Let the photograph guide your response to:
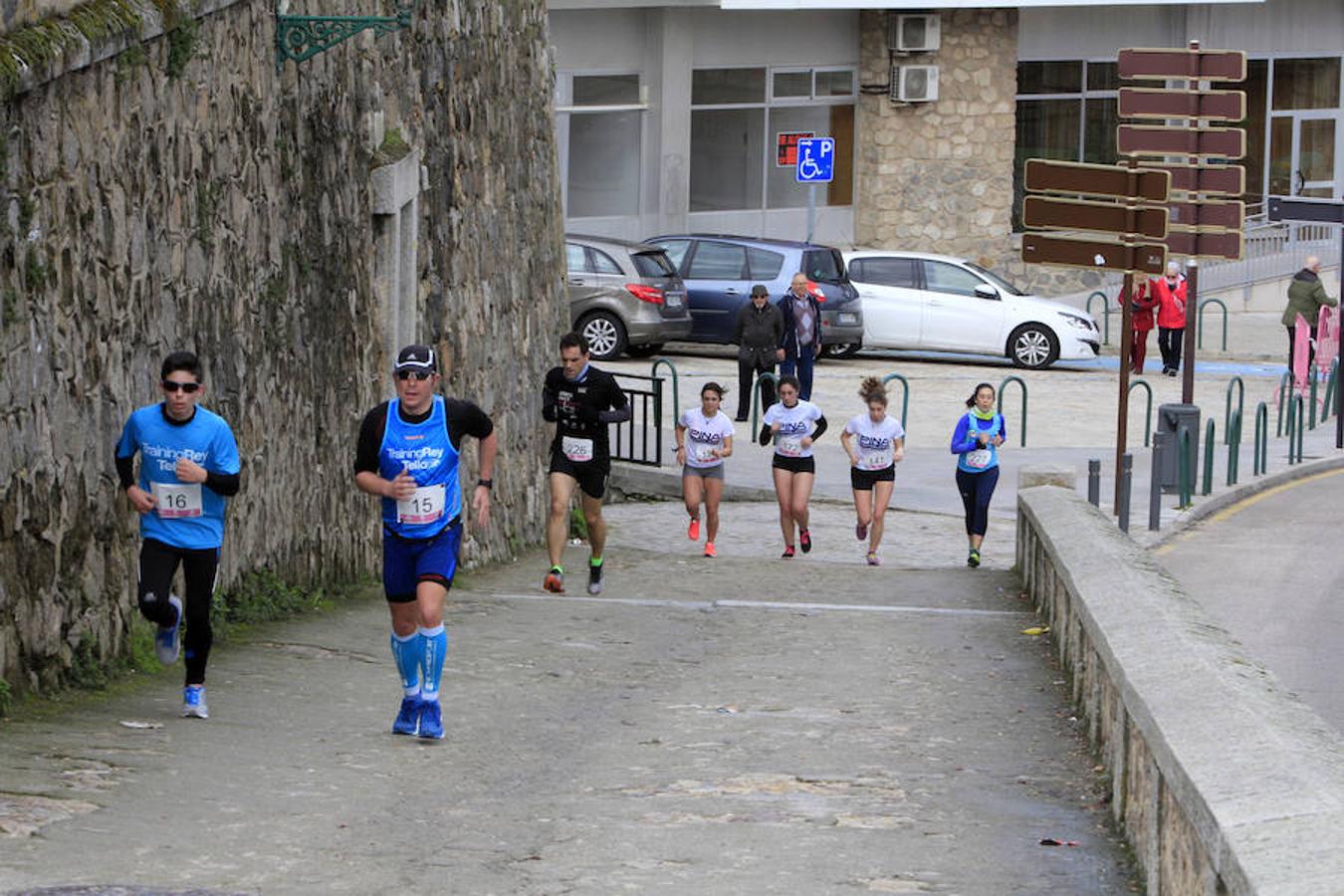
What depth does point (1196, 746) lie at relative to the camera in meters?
6.31

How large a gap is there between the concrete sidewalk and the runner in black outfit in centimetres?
96

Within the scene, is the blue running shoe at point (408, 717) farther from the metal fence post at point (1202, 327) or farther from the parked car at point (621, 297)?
the metal fence post at point (1202, 327)

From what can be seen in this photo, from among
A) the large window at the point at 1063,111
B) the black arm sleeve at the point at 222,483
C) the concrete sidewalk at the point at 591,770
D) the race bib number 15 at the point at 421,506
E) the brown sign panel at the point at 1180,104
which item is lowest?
the concrete sidewalk at the point at 591,770

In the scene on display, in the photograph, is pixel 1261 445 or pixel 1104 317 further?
pixel 1104 317

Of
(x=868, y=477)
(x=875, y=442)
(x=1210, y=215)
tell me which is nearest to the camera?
(x=875, y=442)

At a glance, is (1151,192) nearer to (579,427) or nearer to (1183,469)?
(1183,469)

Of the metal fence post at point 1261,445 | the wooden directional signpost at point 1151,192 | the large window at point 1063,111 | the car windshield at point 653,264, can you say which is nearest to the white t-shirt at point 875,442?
the wooden directional signpost at point 1151,192

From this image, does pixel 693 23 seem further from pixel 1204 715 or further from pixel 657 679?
pixel 1204 715

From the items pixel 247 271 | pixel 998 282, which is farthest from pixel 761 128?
pixel 247 271

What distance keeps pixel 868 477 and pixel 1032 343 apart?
46.6 feet

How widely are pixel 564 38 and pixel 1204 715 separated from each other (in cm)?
2994

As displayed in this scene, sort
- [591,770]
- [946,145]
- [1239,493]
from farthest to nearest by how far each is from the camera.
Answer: [946,145], [1239,493], [591,770]

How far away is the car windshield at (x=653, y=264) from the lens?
95.8 feet

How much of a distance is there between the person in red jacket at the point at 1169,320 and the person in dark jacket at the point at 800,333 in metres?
6.87
